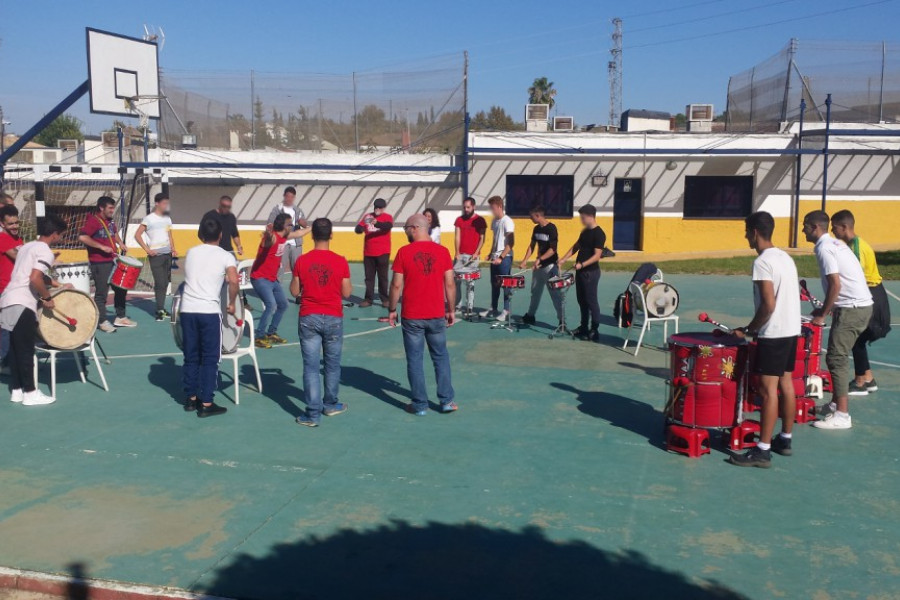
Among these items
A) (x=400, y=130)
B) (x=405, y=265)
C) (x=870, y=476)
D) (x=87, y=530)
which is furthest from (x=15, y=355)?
(x=400, y=130)

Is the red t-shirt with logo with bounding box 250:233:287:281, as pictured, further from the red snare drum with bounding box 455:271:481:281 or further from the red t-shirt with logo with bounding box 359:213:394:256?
the red t-shirt with logo with bounding box 359:213:394:256

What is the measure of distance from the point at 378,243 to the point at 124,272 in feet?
13.2

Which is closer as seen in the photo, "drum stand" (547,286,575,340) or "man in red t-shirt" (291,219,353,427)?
"man in red t-shirt" (291,219,353,427)

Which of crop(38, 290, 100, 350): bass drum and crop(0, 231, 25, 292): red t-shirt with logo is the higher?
crop(0, 231, 25, 292): red t-shirt with logo

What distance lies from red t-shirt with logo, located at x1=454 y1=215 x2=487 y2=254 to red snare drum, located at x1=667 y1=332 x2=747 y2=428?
6582 mm

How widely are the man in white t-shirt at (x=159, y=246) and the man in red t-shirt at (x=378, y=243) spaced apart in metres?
3.00

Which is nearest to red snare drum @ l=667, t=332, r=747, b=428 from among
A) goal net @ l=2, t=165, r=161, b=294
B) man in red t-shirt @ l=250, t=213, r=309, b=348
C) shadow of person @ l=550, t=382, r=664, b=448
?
shadow of person @ l=550, t=382, r=664, b=448

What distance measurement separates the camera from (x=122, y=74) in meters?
19.8

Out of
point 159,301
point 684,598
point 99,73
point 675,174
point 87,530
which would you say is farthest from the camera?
point 675,174

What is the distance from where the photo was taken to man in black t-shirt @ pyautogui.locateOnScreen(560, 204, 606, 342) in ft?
34.9

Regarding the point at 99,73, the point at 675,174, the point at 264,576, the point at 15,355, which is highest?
the point at 99,73

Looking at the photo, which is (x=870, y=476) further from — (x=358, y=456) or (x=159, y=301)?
(x=159, y=301)

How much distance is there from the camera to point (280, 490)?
571 centimetres

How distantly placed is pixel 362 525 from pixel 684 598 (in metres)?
2.00
